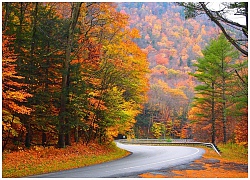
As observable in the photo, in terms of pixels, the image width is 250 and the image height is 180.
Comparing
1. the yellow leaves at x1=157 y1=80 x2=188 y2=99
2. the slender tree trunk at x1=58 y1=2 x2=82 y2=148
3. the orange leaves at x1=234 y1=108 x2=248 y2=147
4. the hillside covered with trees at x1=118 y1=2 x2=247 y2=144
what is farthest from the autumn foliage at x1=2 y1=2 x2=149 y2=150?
the yellow leaves at x1=157 y1=80 x2=188 y2=99

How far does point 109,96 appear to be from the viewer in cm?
2047

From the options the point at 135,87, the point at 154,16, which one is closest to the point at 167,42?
the point at 154,16

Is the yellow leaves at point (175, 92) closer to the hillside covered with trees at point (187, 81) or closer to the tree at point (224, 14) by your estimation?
the hillside covered with trees at point (187, 81)

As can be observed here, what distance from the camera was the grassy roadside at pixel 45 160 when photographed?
11.9m

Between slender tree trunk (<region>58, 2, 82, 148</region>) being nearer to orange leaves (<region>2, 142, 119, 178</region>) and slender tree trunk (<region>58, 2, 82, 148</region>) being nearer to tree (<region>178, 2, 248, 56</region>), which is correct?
orange leaves (<region>2, 142, 119, 178</region>)

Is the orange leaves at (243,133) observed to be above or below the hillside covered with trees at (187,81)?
below

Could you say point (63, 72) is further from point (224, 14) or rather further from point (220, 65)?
point (220, 65)

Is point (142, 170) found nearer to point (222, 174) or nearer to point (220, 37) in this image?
point (222, 174)

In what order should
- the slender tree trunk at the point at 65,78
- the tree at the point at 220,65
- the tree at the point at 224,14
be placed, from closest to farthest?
1. the tree at the point at 224,14
2. the slender tree trunk at the point at 65,78
3. the tree at the point at 220,65

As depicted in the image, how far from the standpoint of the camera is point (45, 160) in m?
14.0

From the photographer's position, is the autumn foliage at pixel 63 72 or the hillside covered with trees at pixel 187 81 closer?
the autumn foliage at pixel 63 72

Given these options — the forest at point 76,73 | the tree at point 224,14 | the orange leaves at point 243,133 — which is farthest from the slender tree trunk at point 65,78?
the orange leaves at point 243,133

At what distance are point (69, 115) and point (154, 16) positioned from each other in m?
116

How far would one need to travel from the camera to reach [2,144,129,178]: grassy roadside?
1187cm
